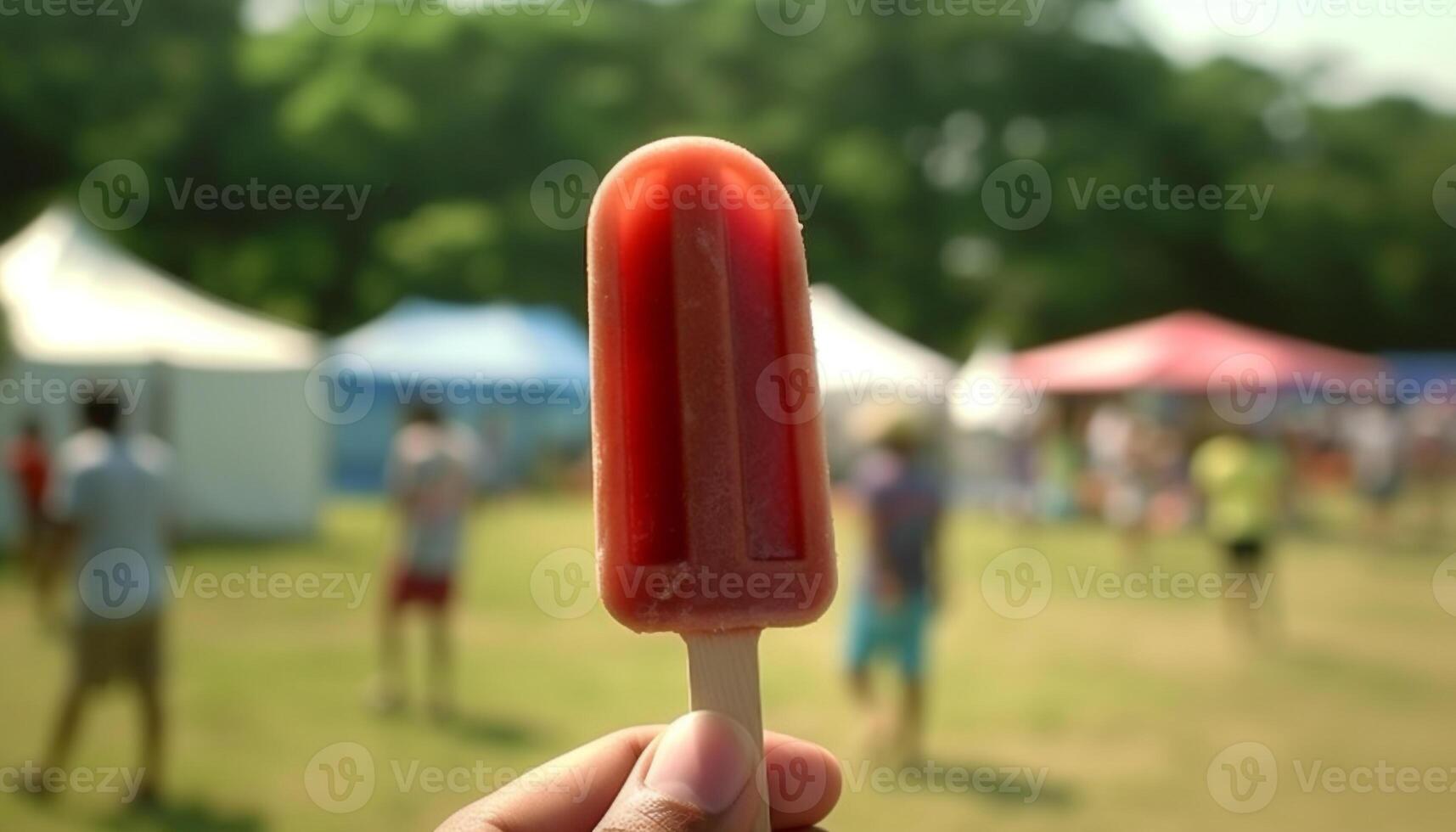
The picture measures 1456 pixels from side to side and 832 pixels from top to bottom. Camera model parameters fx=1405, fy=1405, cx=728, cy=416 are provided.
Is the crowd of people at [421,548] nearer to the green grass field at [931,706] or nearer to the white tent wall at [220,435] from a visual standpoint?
the green grass field at [931,706]

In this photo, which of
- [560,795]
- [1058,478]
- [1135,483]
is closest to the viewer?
[560,795]

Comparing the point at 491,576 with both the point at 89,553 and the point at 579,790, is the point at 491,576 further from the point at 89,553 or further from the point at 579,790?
the point at 579,790

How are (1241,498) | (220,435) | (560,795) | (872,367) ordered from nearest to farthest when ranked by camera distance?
1. (560,795)
2. (1241,498)
3. (220,435)
4. (872,367)

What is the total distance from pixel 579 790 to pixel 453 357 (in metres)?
17.0

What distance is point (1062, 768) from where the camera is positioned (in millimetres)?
6906

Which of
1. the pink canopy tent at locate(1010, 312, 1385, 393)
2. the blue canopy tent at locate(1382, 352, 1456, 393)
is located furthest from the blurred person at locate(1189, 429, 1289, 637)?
the blue canopy tent at locate(1382, 352, 1456, 393)

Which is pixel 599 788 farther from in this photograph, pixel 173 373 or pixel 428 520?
pixel 173 373

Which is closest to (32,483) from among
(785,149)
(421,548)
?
(421,548)

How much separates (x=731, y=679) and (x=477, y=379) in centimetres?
1595

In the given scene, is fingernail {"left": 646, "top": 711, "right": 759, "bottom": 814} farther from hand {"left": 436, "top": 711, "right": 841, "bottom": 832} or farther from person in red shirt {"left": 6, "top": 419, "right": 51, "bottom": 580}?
person in red shirt {"left": 6, "top": 419, "right": 51, "bottom": 580}

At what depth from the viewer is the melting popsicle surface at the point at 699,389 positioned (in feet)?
6.47

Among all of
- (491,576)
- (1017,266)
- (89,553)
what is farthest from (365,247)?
(89,553)

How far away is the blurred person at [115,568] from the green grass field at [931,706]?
0.48m

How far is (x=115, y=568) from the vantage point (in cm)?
580
